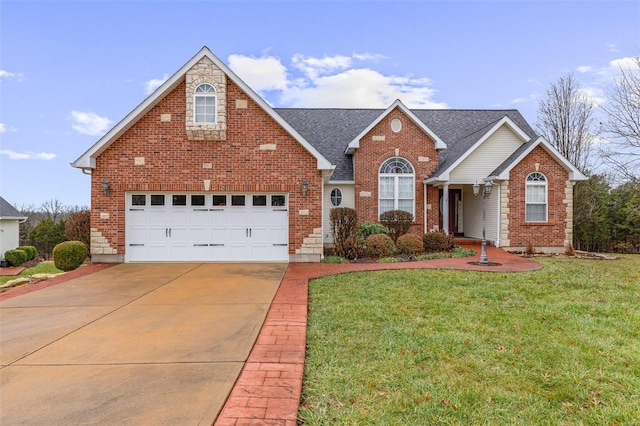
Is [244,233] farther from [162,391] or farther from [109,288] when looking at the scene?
[162,391]

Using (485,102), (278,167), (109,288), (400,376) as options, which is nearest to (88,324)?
(109,288)

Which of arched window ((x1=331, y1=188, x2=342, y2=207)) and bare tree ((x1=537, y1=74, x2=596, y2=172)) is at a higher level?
bare tree ((x1=537, y1=74, x2=596, y2=172))

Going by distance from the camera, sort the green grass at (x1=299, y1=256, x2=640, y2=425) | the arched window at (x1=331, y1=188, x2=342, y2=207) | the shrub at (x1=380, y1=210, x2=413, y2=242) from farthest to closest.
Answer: the arched window at (x1=331, y1=188, x2=342, y2=207)
the shrub at (x1=380, y1=210, x2=413, y2=242)
the green grass at (x1=299, y1=256, x2=640, y2=425)

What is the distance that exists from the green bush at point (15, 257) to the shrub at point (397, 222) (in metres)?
23.4

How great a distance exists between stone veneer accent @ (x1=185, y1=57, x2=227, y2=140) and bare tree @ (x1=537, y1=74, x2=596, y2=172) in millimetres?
21276

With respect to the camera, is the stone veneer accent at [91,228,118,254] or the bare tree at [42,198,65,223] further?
the bare tree at [42,198,65,223]

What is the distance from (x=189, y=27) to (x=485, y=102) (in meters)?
20.4

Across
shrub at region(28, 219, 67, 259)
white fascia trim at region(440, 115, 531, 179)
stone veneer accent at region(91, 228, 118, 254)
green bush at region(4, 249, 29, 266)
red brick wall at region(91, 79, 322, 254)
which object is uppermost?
white fascia trim at region(440, 115, 531, 179)

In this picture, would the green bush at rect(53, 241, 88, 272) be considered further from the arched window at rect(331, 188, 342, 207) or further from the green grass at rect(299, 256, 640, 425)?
the arched window at rect(331, 188, 342, 207)

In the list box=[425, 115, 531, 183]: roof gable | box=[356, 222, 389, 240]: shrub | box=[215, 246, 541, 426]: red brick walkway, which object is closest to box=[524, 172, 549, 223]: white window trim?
box=[425, 115, 531, 183]: roof gable

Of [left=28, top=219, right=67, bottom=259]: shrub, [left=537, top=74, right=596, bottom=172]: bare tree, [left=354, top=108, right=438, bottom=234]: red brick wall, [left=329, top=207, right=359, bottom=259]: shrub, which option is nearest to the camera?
[left=329, top=207, right=359, bottom=259]: shrub

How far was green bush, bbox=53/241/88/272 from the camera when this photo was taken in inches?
403

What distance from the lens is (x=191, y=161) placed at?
10977 mm

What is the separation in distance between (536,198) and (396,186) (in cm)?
570
